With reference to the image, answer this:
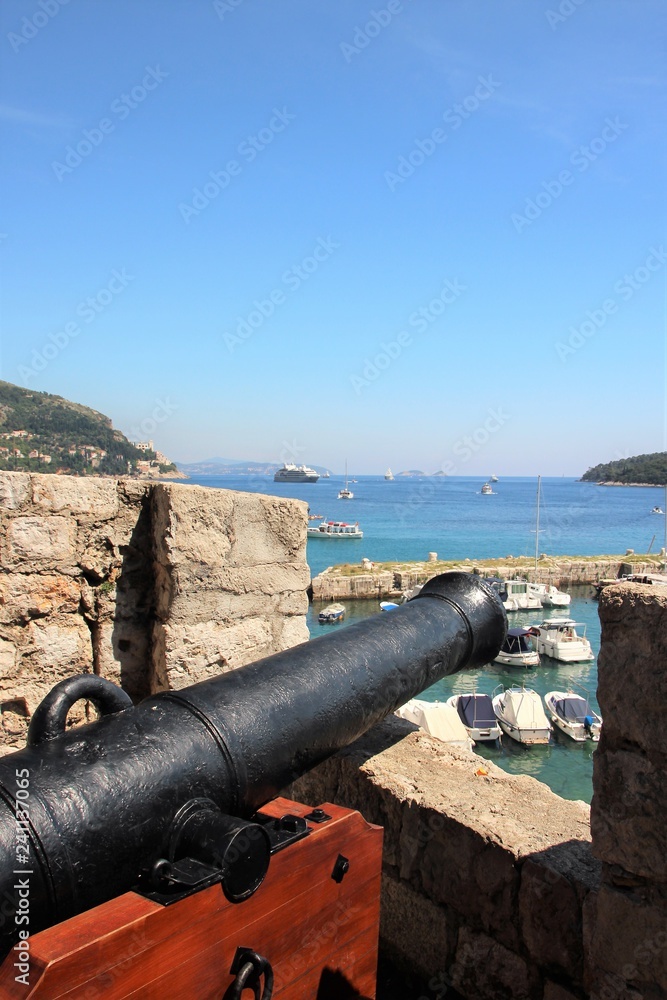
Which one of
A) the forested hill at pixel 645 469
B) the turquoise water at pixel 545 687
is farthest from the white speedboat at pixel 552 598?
the forested hill at pixel 645 469

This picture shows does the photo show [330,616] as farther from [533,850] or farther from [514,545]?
[514,545]

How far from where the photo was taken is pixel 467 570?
141 feet

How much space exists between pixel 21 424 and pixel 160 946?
39.4 feet

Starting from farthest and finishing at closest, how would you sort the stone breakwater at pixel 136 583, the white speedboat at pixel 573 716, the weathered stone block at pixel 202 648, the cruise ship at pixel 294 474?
the cruise ship at pixel 294 474
the white speedboat at pixel 573 716
the weathered stone block at pixel 202 648
the stone breakwater at pixel 136 583

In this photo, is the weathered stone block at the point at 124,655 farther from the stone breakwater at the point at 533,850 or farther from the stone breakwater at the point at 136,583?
the stone breakwater at the point at 533,850

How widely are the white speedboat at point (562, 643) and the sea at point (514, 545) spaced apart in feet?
1.25

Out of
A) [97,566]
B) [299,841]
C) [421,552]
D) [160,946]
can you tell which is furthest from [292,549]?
[421,552]

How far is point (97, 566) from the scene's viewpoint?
3189 mm

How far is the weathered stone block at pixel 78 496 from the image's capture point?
2.93 m

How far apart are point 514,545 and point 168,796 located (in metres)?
79.3

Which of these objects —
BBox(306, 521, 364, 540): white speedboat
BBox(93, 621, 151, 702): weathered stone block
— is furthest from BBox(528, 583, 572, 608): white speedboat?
BBox(93, 621, 151, 702): weathered stone block

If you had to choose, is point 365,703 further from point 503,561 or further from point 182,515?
point 503,561

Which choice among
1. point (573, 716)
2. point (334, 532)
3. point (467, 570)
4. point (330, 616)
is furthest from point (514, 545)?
point (573, 716)

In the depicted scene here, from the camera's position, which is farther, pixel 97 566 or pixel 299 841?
pixel 97 566
